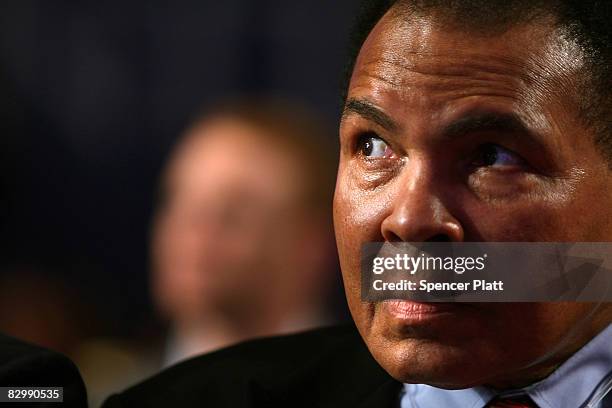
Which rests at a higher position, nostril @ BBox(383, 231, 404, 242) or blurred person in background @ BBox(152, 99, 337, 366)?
blurred person in background @ BBox(152, 99, 337, 366)

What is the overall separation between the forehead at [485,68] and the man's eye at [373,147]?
8 centimetres

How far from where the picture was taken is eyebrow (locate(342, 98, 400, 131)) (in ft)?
5.46

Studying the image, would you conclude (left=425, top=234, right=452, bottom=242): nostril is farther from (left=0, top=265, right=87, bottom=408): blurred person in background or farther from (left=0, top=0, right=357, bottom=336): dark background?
(left=0, top=0, right=357, bottom=336): dark background

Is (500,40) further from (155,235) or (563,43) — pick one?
(155,235)

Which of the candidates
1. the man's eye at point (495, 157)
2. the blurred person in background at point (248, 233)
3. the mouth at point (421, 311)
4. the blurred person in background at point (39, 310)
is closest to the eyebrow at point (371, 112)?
the man's eye at point (495, 157)

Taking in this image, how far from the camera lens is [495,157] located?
1617 mm

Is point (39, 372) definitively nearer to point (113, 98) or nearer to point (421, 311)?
point (421, 311)

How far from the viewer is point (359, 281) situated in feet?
Result: 5.73

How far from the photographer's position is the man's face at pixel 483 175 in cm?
160

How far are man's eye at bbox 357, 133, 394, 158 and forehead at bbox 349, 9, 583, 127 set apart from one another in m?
0.08

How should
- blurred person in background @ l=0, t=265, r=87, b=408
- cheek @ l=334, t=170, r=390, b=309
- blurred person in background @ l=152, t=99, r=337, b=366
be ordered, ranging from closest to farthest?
cheek @ l=334, t=170, r=390, b=309, blurred person in background @ l=152, t=99, r=337, b=366, blurred person in background @ l=0, t=265, r=87, b=408

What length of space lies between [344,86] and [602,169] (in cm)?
51

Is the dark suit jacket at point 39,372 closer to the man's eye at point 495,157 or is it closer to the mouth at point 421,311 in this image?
the mouth at point 421,311

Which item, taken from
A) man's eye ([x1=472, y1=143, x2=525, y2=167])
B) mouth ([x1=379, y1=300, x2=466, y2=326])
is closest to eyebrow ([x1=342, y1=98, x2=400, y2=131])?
man's eye ([x1=472, y1=143, x2=525, y2=167])
